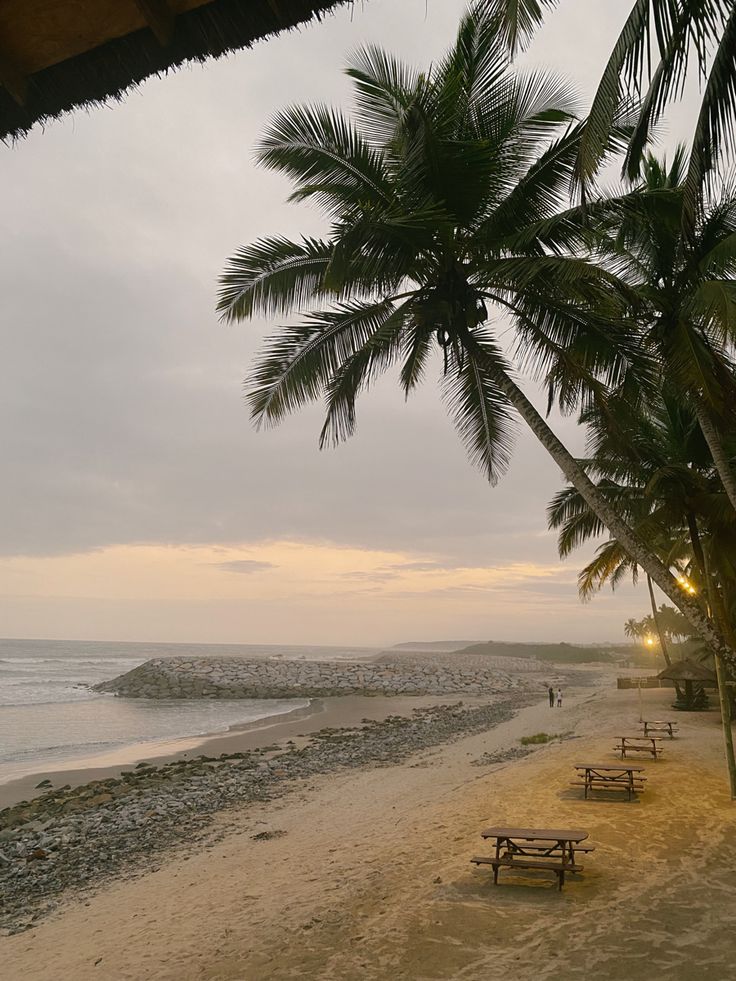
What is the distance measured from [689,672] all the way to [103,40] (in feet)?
73.2

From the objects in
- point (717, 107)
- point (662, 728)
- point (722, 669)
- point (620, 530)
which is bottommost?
point (662, 728)

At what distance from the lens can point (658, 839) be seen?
8.10 m

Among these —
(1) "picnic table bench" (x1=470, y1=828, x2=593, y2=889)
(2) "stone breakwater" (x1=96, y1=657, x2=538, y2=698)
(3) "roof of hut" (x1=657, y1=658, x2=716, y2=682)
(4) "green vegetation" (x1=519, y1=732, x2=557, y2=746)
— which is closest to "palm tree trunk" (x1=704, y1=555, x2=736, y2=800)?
(1) "picnic table bench" (x1=470, y1=828, x2=593, y2=889)

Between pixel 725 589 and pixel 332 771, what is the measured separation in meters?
11.9

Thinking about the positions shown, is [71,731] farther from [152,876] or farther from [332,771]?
[152,876]

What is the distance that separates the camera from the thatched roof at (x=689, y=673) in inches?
792

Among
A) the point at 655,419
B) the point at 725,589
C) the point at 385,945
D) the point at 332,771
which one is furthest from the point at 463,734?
the point at 385,945

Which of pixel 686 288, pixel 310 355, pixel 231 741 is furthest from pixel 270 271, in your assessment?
pixel 231 741

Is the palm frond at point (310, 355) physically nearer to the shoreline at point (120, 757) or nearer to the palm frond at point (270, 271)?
the palm frond at point (270, 271)

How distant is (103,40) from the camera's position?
2143 mm

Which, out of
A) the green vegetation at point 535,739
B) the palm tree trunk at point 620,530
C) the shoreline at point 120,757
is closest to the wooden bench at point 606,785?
the palm tree trunk at point 620,530

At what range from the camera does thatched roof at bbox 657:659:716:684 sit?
20125 millimetres

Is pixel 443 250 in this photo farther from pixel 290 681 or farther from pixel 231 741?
pixel 290 681

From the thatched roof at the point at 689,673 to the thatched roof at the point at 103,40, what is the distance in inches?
852
